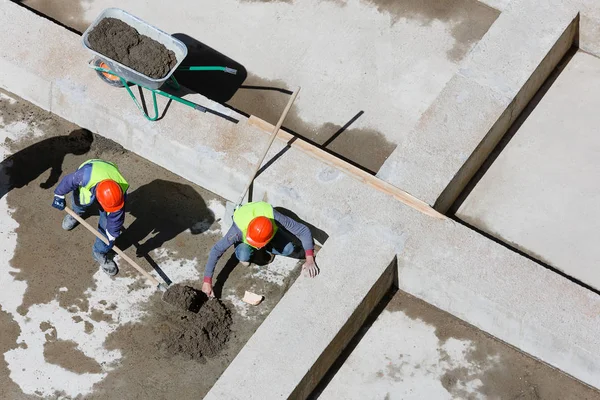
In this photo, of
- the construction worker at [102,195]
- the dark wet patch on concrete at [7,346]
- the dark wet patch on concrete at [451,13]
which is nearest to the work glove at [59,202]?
the construction worker at [102,195]

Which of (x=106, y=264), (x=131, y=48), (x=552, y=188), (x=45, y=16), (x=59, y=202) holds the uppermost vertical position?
(x=552, y=188)

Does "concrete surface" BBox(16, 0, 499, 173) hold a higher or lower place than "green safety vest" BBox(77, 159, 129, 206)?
higher

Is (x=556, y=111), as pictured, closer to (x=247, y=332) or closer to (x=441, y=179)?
(x=441, y=179)

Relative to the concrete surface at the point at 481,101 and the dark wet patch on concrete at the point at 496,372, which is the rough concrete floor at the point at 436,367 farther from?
the concrete surface at the point at 481,101

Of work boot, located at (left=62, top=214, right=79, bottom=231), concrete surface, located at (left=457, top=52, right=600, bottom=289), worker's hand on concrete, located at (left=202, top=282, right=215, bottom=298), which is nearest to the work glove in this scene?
work boot, located at (left=62, top=214, right=79, bottom=231)

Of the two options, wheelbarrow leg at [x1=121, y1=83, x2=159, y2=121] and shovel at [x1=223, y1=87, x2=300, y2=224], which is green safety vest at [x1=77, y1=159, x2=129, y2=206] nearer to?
wheelbarrow leg at [x1=121, y1=83, x2=159, y2=121]

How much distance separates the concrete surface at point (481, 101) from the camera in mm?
9367

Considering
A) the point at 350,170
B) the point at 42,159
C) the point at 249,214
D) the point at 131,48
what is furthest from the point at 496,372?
the point at 42,159

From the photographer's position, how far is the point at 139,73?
369 inches

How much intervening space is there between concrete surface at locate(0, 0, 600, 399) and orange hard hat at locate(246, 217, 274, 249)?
1.62ft

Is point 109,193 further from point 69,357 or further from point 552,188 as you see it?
point 552,188

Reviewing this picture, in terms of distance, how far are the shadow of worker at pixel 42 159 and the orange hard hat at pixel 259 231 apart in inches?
90.3

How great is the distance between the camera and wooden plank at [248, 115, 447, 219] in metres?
9.14

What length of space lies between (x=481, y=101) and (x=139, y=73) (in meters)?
3.33
